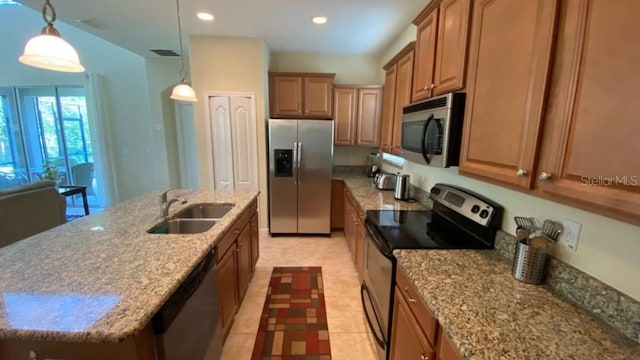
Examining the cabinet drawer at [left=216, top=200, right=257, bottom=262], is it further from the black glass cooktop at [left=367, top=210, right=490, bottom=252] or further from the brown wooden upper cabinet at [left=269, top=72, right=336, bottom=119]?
the brown wooden upper cabinet at [left=269, top=72, right=336, bottom=119]

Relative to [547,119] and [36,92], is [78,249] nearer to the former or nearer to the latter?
[547,119]

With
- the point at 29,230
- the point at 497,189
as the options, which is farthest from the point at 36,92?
the point at 497,189

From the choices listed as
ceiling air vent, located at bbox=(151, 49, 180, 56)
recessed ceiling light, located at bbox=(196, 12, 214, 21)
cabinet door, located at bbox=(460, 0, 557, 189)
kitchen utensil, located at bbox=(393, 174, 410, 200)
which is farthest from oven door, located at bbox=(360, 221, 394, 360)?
ceiling air vent, located at bbox=(151, 49, 180, 56)

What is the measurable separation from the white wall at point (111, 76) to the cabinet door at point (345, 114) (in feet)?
11.6

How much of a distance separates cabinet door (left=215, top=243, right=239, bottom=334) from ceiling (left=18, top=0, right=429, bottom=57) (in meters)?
2.36

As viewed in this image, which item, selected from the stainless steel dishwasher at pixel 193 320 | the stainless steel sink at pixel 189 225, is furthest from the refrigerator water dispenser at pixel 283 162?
the stainless steel dishwasher at pixel 193 320

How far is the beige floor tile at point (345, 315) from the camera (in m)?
2.17

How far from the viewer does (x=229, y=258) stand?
2.00m

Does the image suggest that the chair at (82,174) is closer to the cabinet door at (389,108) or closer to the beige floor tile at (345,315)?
the beige floor tile at (345,315)

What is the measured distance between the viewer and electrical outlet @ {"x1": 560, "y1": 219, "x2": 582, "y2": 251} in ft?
3.58

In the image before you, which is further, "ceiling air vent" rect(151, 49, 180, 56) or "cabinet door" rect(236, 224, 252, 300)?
"ceiling air vent" rect(151, 49, 180, 56)

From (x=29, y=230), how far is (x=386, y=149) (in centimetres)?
416

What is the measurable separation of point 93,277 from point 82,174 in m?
5.69

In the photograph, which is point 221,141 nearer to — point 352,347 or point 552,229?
point 352,347
